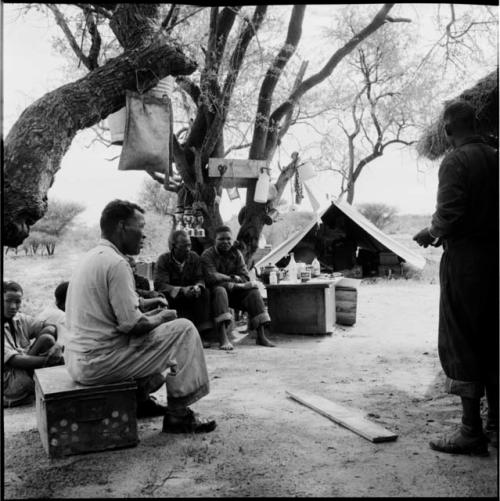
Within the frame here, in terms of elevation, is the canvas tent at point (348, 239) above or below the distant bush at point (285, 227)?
below

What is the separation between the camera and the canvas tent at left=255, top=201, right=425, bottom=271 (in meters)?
13.9

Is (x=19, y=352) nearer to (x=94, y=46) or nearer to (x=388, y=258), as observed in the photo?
(x=94, y=46)

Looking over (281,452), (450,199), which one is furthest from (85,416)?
(450,199)

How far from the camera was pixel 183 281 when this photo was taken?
703 centimetres

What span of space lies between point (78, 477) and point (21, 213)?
4.92 feet

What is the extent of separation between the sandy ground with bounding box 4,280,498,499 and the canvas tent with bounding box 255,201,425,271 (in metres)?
8.21

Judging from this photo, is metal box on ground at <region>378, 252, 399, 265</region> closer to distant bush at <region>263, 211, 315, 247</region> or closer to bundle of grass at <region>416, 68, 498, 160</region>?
distant bush at <region>263, 211, 315, 247</region>

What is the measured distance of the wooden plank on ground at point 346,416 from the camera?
3.57 meters

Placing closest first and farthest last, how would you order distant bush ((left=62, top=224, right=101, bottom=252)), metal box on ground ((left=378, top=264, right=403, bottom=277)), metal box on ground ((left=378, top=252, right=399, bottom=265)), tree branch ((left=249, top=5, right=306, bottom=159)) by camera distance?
1. tree branch ((left=249, top=5, right=306, bottom=159))
2. metal box on ground ((left=378, top=264, right=403, bottom=277))
3. metal box on ground ((left=378, top=252, right=399, bottom=265))
4. distant bush ((left=62, top=224, right=101, bottom=252))

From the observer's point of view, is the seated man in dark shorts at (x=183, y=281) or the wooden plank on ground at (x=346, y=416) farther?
the seated man in dark shorts at (x=183, y=281)

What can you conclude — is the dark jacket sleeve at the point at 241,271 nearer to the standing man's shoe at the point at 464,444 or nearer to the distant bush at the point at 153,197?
the standing man's shoe at the point at 464,444

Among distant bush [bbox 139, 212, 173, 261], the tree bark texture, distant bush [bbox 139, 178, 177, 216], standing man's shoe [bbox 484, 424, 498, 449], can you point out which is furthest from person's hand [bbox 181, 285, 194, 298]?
distant bush [bbox 139, 178, 177, 216]

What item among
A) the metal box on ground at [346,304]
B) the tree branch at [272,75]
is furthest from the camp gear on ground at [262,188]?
the metal box on ground at [346,304]

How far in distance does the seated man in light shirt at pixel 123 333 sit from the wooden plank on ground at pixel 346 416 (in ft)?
2.91
